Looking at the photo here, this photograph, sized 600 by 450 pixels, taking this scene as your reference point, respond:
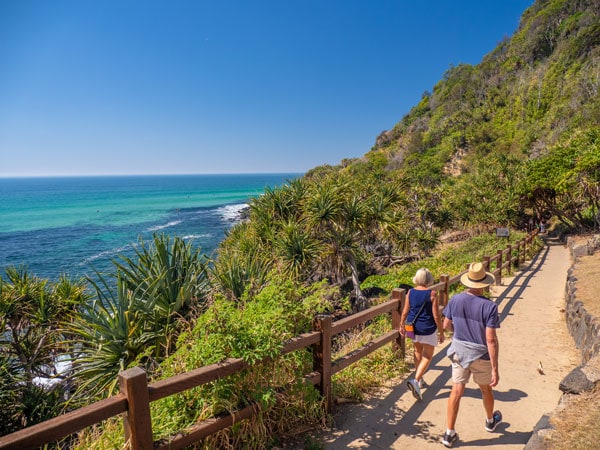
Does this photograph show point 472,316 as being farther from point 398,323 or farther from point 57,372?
point 57,372

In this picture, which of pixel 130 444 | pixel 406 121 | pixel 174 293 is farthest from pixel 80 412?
pixel 406 121

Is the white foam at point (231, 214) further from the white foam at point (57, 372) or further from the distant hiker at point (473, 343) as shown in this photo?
the distant hiker at point (473, 343)

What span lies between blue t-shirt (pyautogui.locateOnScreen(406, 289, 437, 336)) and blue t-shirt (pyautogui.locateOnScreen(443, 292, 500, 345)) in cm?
82

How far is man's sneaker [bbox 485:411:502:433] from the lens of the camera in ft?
13.4

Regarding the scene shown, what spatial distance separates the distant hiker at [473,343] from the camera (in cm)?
371

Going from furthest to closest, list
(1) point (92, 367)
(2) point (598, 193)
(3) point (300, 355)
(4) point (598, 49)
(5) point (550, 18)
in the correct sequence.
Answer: (5) point (550, 18)
(4) point (598, 49)
(2) point (598, 193)
(1) point (92, 367)
(3) point (300, 355)

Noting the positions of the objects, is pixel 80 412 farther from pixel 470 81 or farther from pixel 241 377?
pixel 470 81

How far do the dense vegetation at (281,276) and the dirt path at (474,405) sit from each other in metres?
0.38

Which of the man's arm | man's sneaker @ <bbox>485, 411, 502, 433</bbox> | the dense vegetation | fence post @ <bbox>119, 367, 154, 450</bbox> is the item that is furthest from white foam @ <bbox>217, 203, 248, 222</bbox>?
fence post @ <bbox>119, 367, 154, 450</bbox>

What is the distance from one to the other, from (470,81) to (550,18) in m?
16.1

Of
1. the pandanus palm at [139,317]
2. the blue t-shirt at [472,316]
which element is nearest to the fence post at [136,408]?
the pandanus palm at [139,317]

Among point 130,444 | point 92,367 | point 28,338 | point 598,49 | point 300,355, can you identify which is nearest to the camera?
point 130,444

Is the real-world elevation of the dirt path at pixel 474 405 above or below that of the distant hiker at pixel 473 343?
below

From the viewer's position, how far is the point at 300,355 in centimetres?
412
